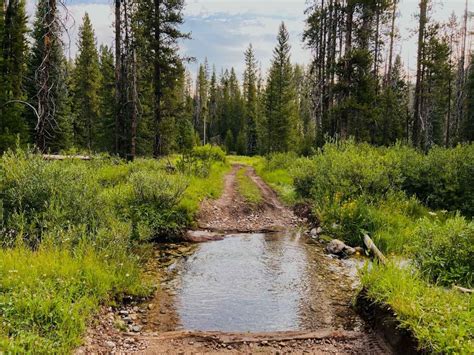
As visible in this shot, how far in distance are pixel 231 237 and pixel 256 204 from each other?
149 inches

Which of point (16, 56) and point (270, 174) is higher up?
point (16, 56)

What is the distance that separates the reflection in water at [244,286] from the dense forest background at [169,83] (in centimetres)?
585

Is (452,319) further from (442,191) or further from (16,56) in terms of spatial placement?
(16,56)

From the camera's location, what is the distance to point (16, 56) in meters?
25.5

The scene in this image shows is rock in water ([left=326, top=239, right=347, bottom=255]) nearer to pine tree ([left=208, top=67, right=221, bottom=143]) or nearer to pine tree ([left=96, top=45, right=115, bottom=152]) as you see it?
A: pine tree ([left=96, top=45, right=115, bottom=152])

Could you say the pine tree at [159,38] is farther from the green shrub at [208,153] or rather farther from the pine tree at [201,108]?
the pine tree at [201,108]

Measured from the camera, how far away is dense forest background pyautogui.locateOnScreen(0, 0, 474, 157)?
64.6 feet

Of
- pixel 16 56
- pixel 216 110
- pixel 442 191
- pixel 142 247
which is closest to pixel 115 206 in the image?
pixel 142 247

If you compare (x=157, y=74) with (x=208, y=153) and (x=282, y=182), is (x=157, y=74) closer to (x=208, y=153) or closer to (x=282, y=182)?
(x=208, y=153)

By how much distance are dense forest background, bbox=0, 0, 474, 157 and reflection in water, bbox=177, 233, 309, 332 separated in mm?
5854

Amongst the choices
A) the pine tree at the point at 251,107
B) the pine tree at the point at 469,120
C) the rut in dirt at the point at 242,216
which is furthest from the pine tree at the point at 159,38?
the pine tree at the point at 251,107

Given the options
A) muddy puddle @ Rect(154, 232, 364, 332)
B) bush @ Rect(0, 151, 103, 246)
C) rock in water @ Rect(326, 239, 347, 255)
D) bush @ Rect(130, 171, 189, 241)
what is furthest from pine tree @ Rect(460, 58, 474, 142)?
bush @ Rect(0, 151, 103, 246)

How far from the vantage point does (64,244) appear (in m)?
6.30

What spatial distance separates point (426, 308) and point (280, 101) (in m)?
33.7
